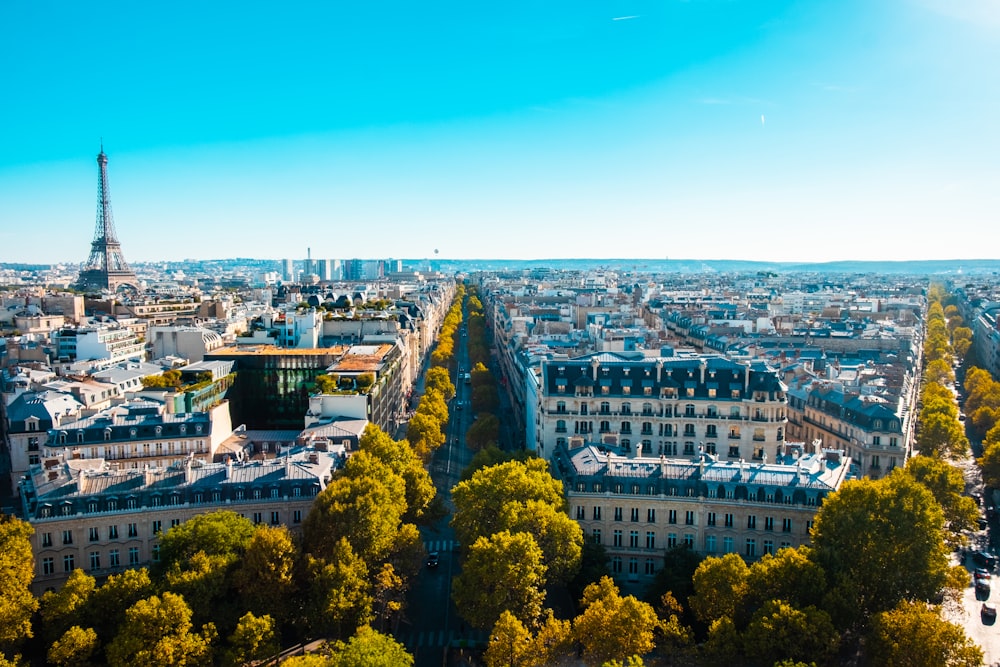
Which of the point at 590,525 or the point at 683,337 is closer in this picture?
the point at 590,525

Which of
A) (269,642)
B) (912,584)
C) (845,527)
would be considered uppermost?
Answer: (845,527)

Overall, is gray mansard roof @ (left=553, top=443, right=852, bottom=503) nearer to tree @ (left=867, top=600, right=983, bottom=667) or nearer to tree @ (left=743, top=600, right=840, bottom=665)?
tree @ (left=867, top=600, right=983, bottom=667)

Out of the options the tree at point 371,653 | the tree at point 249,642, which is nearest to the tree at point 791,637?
the tree at point 371,653

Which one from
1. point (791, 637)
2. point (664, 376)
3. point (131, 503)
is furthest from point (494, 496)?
point (664, 376)

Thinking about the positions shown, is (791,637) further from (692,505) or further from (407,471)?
(407,471)

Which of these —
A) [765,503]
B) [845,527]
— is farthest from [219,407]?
[845,527]

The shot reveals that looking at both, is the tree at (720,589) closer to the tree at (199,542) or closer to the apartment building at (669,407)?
the apartment building at (669,407)

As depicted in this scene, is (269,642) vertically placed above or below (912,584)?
below

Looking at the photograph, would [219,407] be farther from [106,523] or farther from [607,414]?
[607,414]
